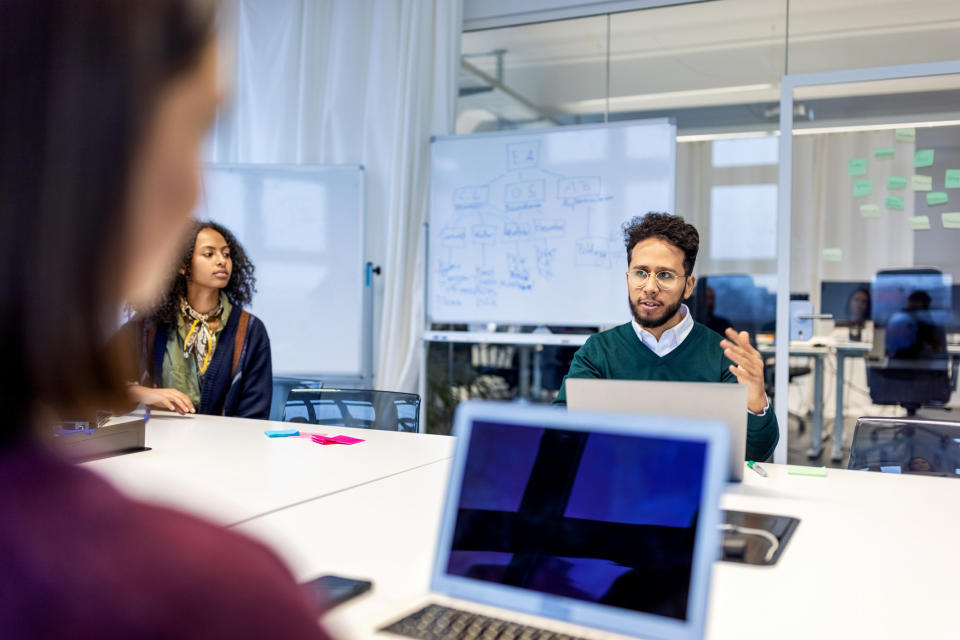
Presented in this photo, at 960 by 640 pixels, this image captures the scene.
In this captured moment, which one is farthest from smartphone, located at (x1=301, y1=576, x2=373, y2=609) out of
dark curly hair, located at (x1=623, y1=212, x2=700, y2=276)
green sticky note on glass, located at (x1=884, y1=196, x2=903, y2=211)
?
green sticky note on glass, located at (x1=884, y1=196, x2=903, y2=211)

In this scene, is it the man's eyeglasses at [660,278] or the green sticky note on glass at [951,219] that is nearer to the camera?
the man's eyeglasses at [660,278]

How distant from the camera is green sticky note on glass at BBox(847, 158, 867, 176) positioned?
152 inches

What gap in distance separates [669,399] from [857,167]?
2846 millimetres

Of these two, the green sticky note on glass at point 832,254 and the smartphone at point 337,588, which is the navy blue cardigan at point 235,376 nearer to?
the smartphone at point 337,588

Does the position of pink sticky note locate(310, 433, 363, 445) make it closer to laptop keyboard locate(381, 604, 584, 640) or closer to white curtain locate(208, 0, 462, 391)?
laptop keyboard locate(381, 604, 584, 640)

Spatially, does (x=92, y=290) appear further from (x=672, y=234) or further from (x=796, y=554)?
(x=672, y=234)

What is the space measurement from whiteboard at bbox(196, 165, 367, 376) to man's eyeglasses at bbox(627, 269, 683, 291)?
7.84 ft

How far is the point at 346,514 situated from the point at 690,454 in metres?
0.83

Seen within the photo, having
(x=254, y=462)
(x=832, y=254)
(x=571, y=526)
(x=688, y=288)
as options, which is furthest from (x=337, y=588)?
(x=832, y=254)

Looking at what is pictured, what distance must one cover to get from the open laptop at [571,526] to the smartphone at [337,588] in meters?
0.10

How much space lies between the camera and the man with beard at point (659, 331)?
234 cm

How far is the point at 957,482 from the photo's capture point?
1904mm

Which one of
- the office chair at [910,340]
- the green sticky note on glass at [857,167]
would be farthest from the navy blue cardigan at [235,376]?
the office chair at [910,340]

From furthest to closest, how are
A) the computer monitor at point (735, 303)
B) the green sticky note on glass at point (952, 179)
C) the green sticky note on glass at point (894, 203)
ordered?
the computer monitor at point (735, 303)
the green sticky note on glass at point (894, 203)
the green sticky note on glass at point (952, 179)
